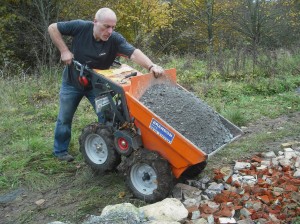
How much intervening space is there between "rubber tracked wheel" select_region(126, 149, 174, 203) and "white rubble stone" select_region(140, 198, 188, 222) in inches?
9.5

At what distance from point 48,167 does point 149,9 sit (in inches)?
536

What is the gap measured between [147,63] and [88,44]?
2.32 ft

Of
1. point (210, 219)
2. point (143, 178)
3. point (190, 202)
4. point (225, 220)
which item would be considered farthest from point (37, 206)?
point (225, 220)

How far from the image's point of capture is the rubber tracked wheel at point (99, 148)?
388 centimetres

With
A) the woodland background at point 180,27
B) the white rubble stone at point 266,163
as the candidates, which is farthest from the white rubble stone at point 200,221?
the woodland background at point 180,27

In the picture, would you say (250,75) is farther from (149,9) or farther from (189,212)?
(149,9)

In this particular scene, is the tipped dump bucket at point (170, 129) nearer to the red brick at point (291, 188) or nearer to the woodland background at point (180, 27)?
the red brick at point (291, 188)

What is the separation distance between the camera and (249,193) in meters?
3.64

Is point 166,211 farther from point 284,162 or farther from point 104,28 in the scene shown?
point 104,28

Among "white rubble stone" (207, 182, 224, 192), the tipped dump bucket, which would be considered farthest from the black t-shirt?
"white rubble stone" (207, 182, 224, 192)

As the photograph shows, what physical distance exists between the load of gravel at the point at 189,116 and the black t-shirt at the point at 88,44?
0.75 m

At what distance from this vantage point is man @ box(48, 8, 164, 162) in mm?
4109

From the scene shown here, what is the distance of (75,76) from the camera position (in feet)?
14.4

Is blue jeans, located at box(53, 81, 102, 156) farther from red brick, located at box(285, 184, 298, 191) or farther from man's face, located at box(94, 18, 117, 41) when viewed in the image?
red brick, located at box(285, 184, 298, 191)
